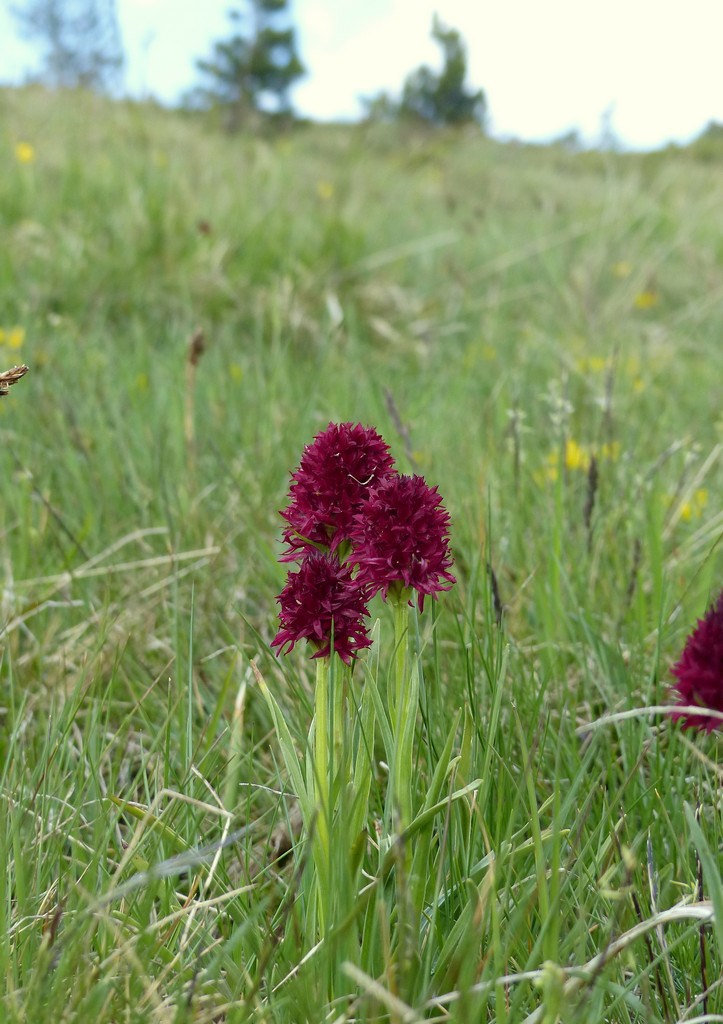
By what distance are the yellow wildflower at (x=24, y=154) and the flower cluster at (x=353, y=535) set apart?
183 inches

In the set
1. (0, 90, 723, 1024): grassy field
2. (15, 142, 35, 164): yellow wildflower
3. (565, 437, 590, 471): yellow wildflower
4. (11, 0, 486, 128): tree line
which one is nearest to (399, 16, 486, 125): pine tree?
(11, 0, 486, 128): tree line

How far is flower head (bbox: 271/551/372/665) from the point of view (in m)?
0.86

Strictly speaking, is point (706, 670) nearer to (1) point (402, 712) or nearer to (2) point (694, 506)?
(1) point (402, 712)

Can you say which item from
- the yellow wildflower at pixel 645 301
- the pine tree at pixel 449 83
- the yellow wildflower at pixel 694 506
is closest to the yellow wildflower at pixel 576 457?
the yellow wildflower at pixel 694 506

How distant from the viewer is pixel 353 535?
2.72 feet

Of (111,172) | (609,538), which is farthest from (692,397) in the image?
(111,172)

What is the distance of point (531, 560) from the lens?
1689 millimetres

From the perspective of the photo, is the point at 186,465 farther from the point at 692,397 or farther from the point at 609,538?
the point at 692,397

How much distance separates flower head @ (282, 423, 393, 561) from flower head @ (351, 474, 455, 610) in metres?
0.02

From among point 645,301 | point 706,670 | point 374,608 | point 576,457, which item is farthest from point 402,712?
point 645,301

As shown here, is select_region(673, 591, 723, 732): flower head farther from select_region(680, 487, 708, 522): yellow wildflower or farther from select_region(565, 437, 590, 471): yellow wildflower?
select_region(565, 437, 590, 471): yellow wildflower

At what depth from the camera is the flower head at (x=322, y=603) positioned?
86cm

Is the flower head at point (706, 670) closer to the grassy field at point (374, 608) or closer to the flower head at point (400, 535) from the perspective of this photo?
the grassy field at point (374, 608)

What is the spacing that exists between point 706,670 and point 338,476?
18.3 inches
